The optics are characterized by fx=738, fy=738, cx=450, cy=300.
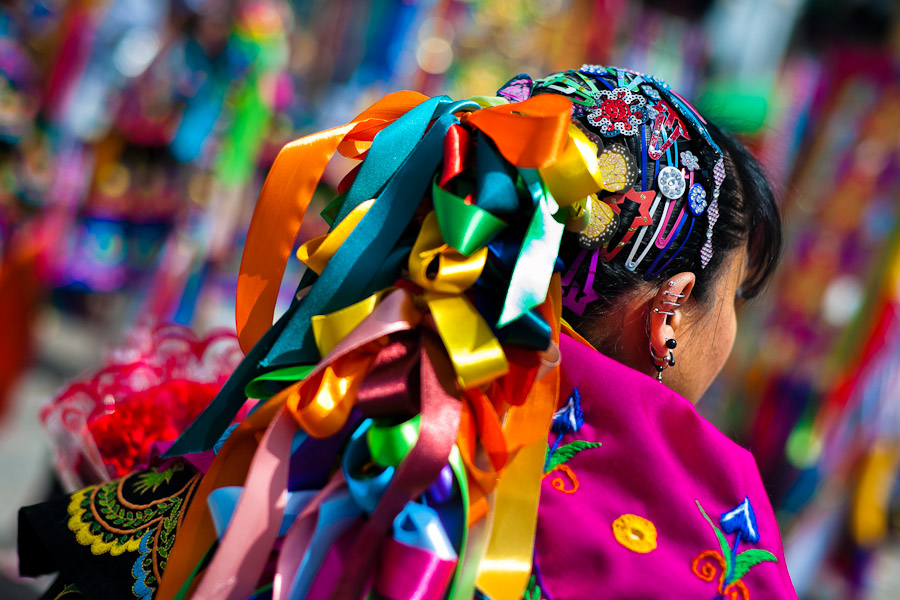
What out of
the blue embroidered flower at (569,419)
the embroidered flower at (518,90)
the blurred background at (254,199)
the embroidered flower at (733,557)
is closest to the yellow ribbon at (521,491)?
the blue embroidered flower at (569,419)

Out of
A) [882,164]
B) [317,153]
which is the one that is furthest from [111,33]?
[882,164]

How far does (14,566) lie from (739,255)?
169cm

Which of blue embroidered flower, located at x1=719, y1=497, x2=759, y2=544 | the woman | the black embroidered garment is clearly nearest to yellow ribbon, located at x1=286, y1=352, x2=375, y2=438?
the woman

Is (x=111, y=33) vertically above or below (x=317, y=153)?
below

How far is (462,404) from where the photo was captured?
0.76 metres

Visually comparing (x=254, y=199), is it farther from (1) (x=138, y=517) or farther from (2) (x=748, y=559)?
(2) (x=748, y=559)

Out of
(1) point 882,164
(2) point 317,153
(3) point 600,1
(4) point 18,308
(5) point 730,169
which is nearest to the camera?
(2) point 317,153

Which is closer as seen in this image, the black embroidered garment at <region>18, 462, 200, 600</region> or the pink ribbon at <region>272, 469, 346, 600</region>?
the pink ribbon at <region>272, 469, 346, 600</region>

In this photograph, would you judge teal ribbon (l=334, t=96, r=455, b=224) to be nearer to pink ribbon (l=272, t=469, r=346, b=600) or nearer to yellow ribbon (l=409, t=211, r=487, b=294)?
yellow ribbon (l=409, t=211, r=487, b=294)

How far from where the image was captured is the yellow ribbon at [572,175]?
0.79 meters

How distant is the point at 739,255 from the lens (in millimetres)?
1121

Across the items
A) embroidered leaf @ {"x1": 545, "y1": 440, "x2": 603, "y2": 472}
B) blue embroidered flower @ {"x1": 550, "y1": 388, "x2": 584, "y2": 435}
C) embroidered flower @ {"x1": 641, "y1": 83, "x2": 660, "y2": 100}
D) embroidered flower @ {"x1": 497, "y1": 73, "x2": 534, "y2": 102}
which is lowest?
embroidered leaf @ {"x1": 545, "y1": 440, "x2": 603, "y2": 472}

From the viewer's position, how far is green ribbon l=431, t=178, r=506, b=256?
29.8 inches

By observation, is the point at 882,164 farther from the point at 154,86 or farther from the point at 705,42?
the point at 154,86
